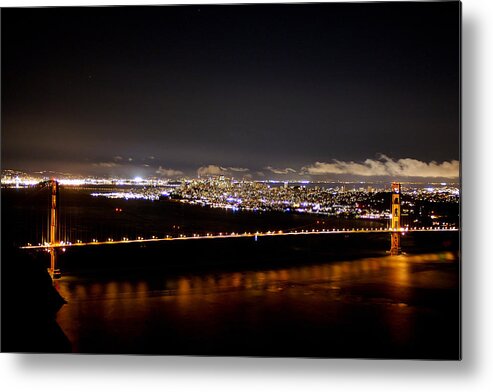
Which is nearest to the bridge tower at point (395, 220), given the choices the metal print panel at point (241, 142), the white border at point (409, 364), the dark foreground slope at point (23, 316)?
the metal print panel at point (241, 142)

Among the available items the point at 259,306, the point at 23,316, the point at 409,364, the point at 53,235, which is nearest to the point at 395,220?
the point at 259,306

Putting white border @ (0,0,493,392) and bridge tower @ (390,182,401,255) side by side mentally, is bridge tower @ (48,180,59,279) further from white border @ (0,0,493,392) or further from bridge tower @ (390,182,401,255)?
bridge tower @ (390,182,401,255)

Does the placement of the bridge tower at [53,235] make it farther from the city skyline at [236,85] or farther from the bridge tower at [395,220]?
the bridge tower at [395,220]

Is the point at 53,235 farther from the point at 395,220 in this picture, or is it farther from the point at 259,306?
the point at 395,220

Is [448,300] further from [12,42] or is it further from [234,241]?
[234,241]

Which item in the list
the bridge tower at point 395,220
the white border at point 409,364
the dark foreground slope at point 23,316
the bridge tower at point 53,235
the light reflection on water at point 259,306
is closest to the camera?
the white border at point 409,364

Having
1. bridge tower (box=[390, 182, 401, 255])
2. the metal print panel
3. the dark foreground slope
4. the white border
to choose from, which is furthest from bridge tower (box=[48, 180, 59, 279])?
bridge tower (box=[390, 182, 401, 255])

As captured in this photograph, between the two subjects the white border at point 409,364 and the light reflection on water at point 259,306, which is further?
the light reflection on water at point 259,306
